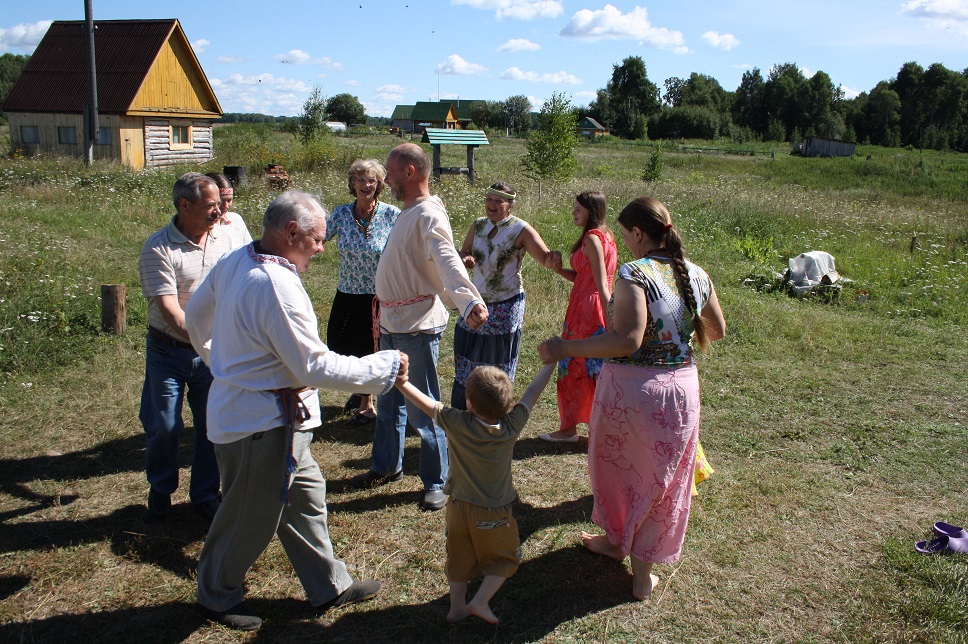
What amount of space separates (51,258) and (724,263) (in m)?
9.71

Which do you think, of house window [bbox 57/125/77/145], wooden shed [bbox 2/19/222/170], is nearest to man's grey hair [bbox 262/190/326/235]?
wooden shed [bbox 2/19/222/170]

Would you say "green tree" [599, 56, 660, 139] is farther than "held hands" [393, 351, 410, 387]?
Yes

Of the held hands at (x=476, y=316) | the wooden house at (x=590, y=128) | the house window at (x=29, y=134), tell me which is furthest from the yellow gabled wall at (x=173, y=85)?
the wooden house at (x=590, y=128)

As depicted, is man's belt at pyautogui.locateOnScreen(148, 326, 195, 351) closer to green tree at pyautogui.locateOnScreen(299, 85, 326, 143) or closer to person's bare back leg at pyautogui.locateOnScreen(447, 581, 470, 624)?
person's bare back leg at pyautogui.locateOnScreen(447, 581, 470, 624)

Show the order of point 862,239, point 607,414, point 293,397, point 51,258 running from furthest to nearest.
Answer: point 862,239, point 51,258, point 607,414, point 293,397

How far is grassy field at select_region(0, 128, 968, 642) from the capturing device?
3.07m

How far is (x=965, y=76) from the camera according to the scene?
77562 mm

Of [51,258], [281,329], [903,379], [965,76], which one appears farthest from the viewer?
[965,76]

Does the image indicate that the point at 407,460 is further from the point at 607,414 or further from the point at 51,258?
the point at 51,258

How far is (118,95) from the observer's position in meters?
21.3

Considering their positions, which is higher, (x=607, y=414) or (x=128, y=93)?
(x=128, y=93)

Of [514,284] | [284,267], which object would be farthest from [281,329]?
[514,284]

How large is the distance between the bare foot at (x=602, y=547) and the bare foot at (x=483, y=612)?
32.6 inches

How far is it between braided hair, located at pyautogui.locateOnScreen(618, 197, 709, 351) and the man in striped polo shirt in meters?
2.15
